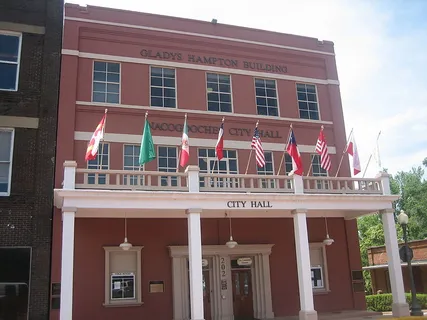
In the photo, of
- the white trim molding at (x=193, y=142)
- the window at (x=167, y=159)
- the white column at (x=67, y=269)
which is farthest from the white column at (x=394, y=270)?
the white column at (x=67, y=269)

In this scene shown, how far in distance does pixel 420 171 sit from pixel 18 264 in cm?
5254

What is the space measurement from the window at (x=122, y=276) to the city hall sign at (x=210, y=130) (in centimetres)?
492

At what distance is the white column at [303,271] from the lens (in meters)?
16.1

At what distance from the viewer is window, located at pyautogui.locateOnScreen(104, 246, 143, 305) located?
17859mm

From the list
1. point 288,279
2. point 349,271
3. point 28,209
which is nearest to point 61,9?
point 28,209

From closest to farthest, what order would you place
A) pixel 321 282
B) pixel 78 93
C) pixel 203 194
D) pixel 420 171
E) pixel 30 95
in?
1. pixel 203 194
2. pixel 30 95
3. pixel 78 93
4. pixel 321 282
5. pixel 420 171

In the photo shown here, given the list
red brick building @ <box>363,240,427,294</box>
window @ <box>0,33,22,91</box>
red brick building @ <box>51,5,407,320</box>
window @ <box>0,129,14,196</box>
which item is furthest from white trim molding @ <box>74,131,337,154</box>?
red brick building @ <box>363,240,427,294</box>

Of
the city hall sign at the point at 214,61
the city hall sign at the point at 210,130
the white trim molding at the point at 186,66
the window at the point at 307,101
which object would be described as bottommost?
the city hall sign at the point at 210,130

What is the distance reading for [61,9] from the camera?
1930cm

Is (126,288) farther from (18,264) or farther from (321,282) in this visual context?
(321,282)

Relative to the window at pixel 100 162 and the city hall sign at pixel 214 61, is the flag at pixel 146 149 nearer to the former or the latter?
the window at pixel 100 162

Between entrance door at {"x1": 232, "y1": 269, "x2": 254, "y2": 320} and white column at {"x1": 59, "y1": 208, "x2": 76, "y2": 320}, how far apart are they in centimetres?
755

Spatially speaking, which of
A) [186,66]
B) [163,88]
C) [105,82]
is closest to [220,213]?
[163,88]

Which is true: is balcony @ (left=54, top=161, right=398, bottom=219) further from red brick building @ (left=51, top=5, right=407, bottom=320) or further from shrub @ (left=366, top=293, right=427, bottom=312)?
shrub @ (left=366, top=293, right=427, bottom=312)
